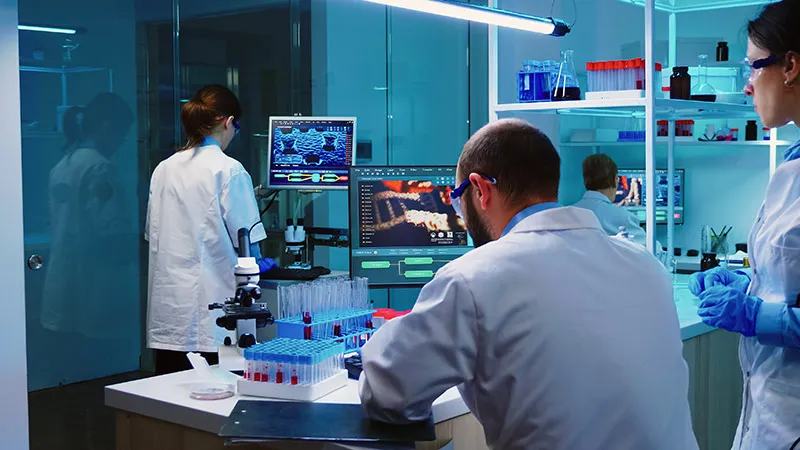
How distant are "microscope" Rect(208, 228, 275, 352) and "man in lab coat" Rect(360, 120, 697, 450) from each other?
79 centimetres

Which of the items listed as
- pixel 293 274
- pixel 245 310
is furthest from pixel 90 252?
pixel 245 310

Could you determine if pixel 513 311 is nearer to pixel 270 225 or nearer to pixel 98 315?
pixel 98 315

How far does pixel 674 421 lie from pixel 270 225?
174 inches

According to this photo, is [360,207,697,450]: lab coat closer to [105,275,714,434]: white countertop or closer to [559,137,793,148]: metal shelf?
[105,275,714,434]: white countertop

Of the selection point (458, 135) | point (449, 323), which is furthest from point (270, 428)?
point (458, 135)

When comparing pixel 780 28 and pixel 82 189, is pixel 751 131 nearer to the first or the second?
pixel 780 28

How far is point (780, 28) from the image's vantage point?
2193 millimetres

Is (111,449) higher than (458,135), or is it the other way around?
(458,135)

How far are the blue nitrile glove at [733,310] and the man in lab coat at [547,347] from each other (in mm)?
531

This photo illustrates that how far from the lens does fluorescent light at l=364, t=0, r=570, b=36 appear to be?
2.86 m

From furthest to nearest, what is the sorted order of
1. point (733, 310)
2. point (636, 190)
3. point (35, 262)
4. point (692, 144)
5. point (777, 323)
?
point (636, 190)
point (692, 144)
point (35, 262)
point (733, 310)
point (777, 323)

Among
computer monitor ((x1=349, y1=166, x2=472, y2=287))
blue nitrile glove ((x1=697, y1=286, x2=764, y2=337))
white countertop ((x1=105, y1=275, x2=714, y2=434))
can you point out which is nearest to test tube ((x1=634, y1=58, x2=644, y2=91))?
computer monitor ((x1=349, y1=166, x2=472, y2=287))

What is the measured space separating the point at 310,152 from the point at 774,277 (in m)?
2.92

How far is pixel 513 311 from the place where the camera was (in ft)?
5.48
